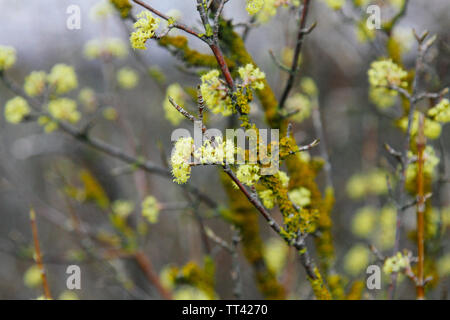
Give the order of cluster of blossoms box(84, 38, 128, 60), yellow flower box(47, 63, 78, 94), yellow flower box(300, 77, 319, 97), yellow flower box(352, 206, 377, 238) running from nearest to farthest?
yellow flower box(47, 63, 78, 94) → yellow flower box(300, 77, 319, 97) → cluster of blossoms box(84, 38, 128, 60) → yellow flower box(352, 206, 377, 238)

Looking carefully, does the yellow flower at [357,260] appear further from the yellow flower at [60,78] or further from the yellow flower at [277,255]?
the yellow flower at [60,78]

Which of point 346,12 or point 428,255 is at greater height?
point 346,12

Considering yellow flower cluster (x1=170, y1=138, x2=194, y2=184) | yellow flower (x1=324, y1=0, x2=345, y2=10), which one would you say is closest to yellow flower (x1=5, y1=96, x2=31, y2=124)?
yellow flower cluster (x1=170, y1=138, x2=194, y2=184)

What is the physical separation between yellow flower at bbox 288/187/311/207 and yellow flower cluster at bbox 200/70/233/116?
54cm

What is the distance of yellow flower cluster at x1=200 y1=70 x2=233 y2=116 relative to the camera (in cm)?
133

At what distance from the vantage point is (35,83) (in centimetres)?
244

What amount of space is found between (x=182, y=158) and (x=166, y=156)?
1.65m

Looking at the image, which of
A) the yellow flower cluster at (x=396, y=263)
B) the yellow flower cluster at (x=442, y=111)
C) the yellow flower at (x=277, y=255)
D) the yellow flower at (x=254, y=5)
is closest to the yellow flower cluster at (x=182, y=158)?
the yellow flower at (x=254, y=5)

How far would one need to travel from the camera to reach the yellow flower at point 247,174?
1.26 m

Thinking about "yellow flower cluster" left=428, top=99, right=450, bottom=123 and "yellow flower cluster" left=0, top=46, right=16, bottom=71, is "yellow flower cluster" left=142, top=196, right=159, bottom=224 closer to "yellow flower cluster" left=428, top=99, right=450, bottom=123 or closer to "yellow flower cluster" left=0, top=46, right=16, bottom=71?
"yellow flower cluster" left=0, top=46, right=16, bottom=71

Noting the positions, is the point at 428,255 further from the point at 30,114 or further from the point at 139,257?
the point at 30,114
